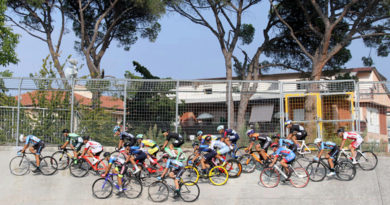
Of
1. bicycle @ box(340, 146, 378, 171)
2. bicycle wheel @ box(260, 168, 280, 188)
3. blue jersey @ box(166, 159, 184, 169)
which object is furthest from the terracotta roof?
bicycle @ box(340, 146, 378, 171)

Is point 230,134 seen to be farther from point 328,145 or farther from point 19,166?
point 19,166

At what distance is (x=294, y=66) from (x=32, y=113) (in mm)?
13594

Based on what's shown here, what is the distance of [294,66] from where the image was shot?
21.4 m

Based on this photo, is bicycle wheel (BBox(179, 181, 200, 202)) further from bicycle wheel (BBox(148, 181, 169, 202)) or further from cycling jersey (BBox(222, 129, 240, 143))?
cycling jersey (BBox(222, 129, 240, 143))

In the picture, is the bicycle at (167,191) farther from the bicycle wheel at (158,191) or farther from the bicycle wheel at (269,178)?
the bicycle wheel at (269,178)

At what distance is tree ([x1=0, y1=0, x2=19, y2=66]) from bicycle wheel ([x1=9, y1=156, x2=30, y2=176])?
7.12 m

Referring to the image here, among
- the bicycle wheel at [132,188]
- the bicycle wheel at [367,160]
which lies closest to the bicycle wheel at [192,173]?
the bicycle wheel at [132,188]

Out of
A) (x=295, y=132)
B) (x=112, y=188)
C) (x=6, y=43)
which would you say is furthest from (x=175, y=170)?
(x=6, y=43)

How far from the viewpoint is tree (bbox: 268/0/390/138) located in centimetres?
1647

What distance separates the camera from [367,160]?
11.8 m

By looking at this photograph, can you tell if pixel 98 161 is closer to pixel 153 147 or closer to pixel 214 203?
pixel 153 147

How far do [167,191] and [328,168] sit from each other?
15.3ft

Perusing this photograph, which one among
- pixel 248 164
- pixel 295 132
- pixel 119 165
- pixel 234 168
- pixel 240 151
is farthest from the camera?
pixel 240 151

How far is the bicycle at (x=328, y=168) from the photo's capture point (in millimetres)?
11297
